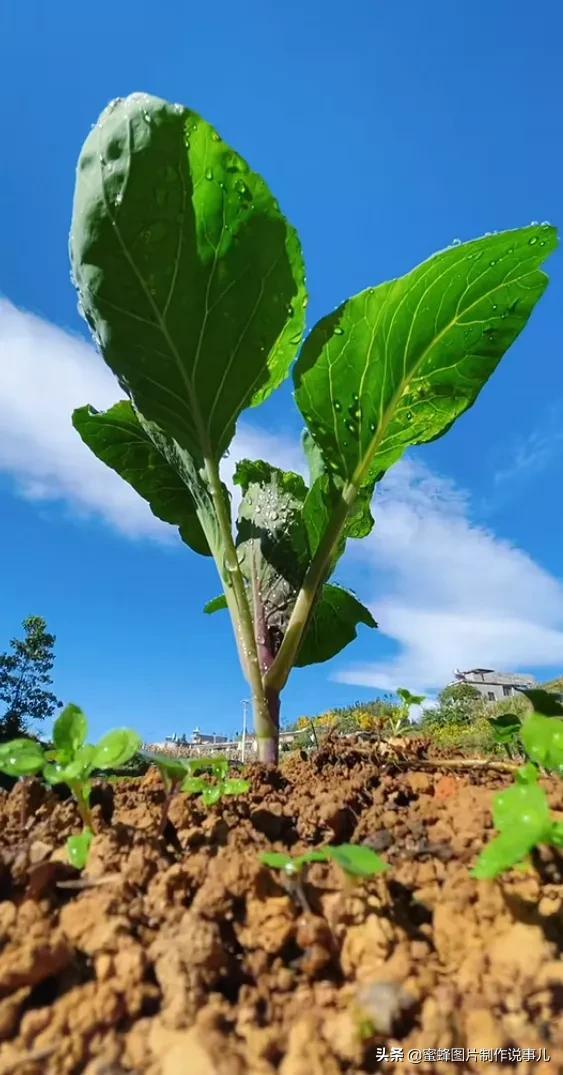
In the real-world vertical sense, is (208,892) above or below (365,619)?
below

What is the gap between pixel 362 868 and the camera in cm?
61

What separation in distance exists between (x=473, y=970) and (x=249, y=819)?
0.48 metres

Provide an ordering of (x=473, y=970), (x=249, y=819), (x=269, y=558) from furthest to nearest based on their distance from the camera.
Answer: (x=269, y=558) → (x=249, y=819) → (x=473, y=970)

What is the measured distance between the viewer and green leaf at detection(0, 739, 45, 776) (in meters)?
0.85

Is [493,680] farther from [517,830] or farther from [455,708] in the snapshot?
[517,830]

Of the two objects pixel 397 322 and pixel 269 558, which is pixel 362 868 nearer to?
pixel 397 322

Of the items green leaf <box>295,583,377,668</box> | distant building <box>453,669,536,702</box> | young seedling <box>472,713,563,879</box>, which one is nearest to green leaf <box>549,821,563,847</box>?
young seedling <box>472,713,563,879</box>

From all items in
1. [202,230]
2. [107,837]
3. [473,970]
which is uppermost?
[202,230]

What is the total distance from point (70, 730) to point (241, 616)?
1037mm

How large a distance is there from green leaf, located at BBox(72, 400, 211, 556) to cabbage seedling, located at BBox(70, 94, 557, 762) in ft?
1.01

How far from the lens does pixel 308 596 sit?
1.95m

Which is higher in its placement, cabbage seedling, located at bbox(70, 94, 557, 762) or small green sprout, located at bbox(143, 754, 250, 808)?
cabbage seedling, located at bbox(70, 94, 557, 762)

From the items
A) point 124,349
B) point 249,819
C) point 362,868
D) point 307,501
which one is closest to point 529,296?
point 307,501

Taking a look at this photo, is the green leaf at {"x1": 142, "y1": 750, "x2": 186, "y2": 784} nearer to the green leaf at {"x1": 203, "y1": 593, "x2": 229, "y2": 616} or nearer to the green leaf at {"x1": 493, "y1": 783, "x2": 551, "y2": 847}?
the green leaf at {"x1": 493, "y1": 783, "x2": 551, "y2": 847}
